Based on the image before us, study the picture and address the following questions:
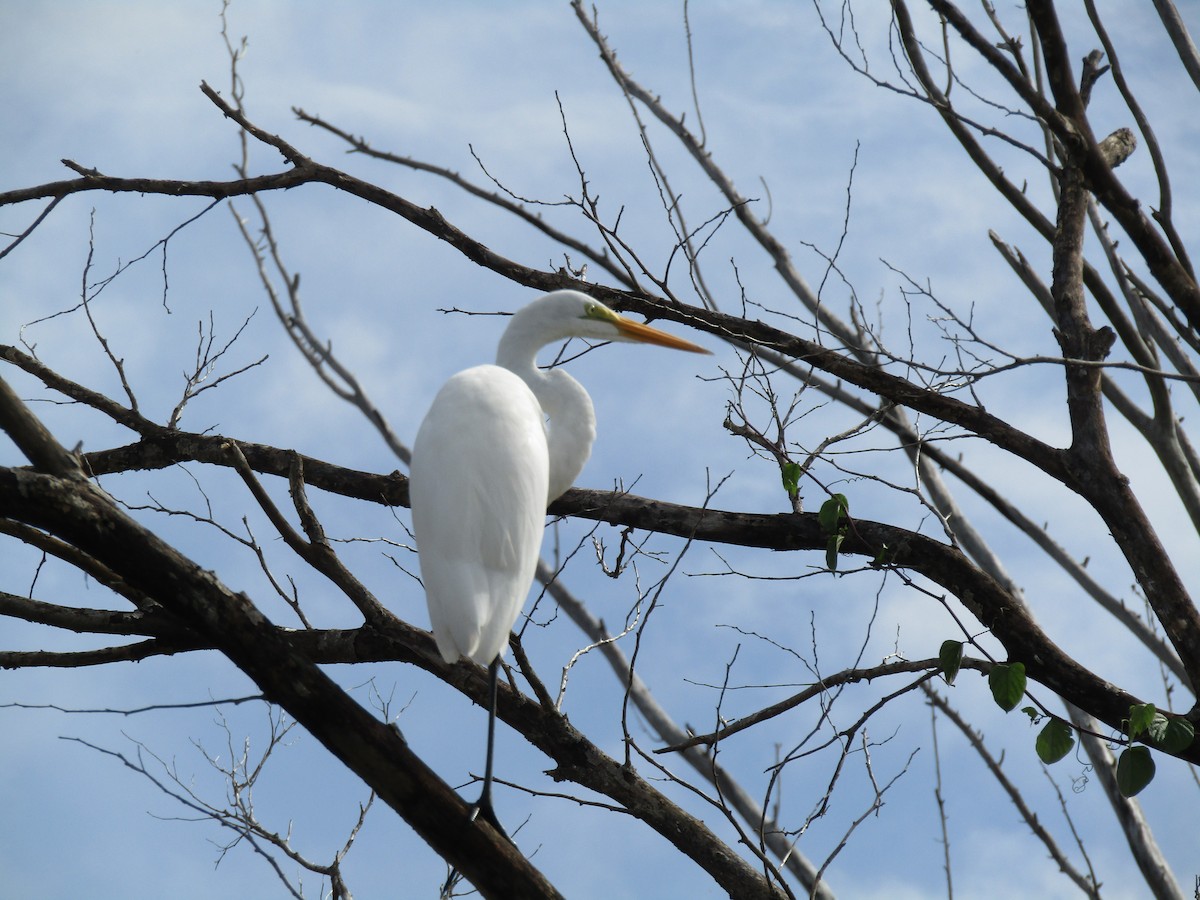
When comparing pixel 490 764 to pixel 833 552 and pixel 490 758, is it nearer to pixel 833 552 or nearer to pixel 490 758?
pixel 490 758

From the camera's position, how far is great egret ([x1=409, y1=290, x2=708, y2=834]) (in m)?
2.79

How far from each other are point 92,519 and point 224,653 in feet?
1.35

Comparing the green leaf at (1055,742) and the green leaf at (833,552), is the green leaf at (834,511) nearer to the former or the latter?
the green leaf at (833,552)

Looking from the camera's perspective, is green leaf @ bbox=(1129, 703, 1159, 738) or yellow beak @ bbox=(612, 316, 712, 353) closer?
green leaf @ bbox=(1129, 703, 1159, 738)

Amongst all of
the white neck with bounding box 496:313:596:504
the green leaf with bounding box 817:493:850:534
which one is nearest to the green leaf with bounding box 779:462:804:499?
the green leaf with bounding box 817:493:850:534

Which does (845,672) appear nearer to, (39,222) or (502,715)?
(502,715)

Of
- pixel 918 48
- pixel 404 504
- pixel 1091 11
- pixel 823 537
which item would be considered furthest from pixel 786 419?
pixel 1091 11

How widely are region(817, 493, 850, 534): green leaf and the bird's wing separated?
976mm

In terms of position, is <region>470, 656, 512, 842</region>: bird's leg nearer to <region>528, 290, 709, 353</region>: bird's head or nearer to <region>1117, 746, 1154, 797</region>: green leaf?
<region>528, 290, 709, 353</region>: bird's head

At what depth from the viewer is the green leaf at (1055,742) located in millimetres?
3244

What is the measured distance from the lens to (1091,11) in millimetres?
4871

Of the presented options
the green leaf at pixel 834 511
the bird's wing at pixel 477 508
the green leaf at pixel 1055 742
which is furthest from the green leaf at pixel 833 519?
the bird's wing at pixel 477 508

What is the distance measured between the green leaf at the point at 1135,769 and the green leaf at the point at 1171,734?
60 mm

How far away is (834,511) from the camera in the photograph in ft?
11.5
